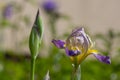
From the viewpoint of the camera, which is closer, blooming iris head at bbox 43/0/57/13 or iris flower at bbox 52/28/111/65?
iris flower at bbox 52/28/111/65

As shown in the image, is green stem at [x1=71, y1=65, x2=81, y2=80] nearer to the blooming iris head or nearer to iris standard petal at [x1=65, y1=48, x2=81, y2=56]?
iris standard petal at [x1=65, y1=48, x2=81, y2=56]

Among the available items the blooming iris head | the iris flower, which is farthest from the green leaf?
the blooming iris head

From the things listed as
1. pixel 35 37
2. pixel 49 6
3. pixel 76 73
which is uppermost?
pixel 35 37

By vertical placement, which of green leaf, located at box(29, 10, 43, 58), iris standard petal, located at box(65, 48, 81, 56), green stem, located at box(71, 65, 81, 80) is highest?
green leaf, located at box(29, 10, 43, 58)

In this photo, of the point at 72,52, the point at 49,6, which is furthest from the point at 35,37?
the point at 49,6

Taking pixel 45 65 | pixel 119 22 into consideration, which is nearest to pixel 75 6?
pixel 119 22

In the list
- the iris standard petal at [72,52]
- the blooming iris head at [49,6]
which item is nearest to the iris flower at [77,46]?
the iris standard petal at [72,52]

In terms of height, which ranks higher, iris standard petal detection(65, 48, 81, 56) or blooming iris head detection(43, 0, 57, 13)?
iris standard petal detection(65, 48, 81, 56)

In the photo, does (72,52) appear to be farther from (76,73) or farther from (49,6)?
(49,6)

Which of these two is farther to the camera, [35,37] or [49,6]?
[49,6]

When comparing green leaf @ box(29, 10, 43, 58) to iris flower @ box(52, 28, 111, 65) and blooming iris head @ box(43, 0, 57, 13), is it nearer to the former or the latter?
iris flower @ box(52, 28, 111, 65)
